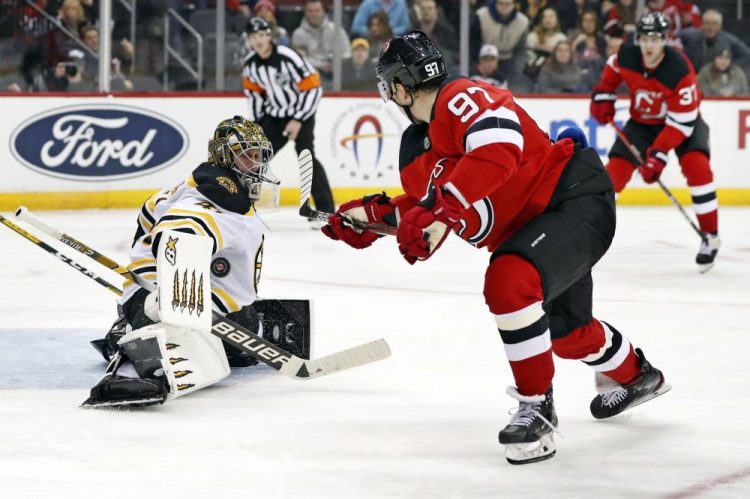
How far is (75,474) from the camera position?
258 centimetres

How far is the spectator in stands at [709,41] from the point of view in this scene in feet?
28.7

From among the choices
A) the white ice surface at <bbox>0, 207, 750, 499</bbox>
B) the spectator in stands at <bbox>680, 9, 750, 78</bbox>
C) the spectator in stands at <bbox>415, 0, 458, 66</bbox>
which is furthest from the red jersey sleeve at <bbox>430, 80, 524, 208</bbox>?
the spectator in stands at <bbox>680, 9, 750, 78</bbox>

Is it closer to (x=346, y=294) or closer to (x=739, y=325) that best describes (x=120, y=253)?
(x=346, y=294)

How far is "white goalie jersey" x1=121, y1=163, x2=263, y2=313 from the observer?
10.4ft

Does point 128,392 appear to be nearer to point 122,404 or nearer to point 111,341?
point 122,404

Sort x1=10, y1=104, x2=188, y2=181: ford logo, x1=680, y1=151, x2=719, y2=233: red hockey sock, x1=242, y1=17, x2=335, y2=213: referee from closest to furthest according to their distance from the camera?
x1=680, y1=151, x2=719, y2=233: red hockey sock
x1=242, y1=17, x2=335, y2=213: referee
x1=10, y1=104, x2=188, y2=181: ford logo

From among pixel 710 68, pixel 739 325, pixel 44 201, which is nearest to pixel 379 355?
pixel 739 325

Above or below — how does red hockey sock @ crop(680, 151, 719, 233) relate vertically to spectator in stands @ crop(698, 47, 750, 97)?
below

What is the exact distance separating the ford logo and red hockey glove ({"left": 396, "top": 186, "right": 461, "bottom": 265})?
5431 millimetres

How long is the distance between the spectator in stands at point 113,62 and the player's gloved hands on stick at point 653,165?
337cm

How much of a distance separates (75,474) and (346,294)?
2569 mm

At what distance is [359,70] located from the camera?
830cm

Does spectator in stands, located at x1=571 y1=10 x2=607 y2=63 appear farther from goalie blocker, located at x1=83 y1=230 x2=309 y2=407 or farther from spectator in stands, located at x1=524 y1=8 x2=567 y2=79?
goalie blocker, located at x1=83 y1=230 x2=309 y2=407

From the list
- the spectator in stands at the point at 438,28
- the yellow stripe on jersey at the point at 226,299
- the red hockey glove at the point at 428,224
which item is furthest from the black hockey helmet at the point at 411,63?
the spectator in stands at the point at 438,28
